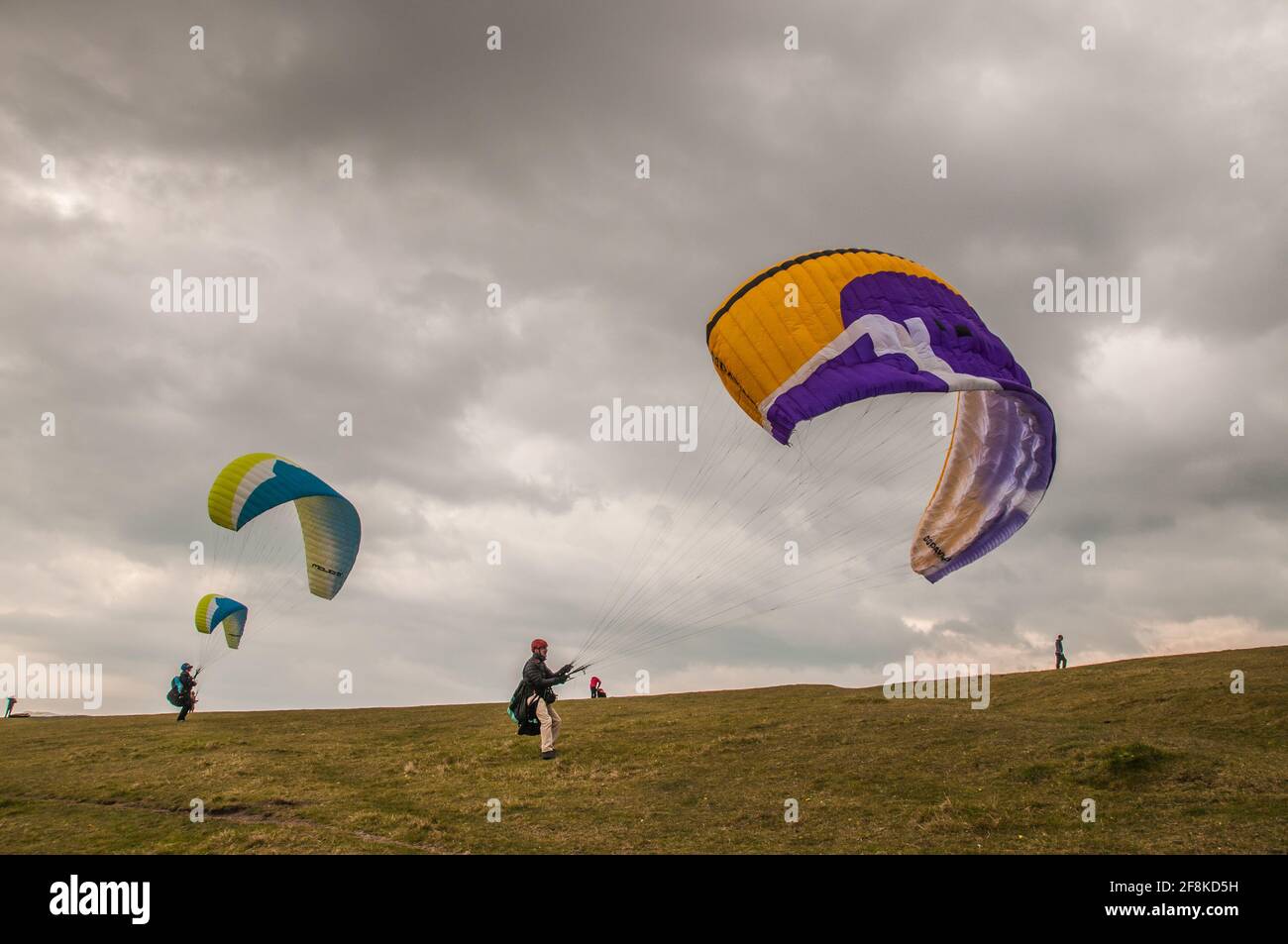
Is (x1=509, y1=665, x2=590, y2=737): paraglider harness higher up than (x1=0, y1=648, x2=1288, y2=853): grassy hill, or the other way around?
(x1=509, y1=665, x2=590, y2=737): paraglider harness

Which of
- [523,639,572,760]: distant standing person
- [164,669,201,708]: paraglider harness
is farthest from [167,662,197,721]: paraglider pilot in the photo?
[523,639,572,760]: distant standing person

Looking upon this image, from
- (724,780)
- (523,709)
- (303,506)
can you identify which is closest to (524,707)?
(523,709)

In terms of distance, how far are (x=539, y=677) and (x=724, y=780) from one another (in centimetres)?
481

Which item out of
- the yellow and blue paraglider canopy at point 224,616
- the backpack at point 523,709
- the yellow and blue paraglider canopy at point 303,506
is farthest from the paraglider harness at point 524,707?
the yellow and blue paraglider canopy at point 224,616

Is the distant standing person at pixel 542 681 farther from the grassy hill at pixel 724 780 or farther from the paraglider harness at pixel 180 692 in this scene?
the paraglider harness at pixel 180 692

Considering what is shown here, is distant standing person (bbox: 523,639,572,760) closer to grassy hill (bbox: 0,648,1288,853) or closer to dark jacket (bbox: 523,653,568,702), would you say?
dark jacket (bbox: 523,653,568,702)

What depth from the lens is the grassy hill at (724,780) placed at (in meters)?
15.0

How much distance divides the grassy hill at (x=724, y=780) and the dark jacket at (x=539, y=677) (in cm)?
208

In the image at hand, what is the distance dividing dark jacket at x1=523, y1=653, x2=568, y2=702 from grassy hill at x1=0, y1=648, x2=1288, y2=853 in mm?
2078

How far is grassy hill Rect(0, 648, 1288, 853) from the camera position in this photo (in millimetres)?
14977

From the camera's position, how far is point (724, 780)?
768 inches
